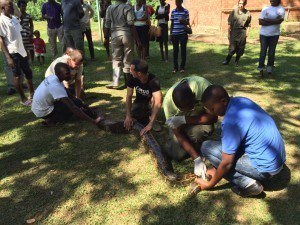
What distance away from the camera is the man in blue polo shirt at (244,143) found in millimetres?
2832

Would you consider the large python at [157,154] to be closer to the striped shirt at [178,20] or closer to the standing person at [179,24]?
the standing person at [179,24]

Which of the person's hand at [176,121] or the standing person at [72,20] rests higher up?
the standing person at [72,20]

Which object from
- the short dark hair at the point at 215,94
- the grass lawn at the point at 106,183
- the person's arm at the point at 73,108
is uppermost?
the short dark hair at the point at 215,94

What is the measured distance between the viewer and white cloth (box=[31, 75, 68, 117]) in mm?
4449

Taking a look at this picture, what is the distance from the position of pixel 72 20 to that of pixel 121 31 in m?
1.72

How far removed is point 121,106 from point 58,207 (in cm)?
284

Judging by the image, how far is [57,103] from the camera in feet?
15.9

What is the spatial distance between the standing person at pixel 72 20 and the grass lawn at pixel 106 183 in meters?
2.40

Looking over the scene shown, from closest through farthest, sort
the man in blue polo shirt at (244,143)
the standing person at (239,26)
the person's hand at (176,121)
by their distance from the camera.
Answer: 1. the man in blue polo shirt at (244,143)
2. the person's hand at (176,121)
3. the standing person at (239,26)

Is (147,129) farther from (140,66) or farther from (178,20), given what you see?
(178,20)

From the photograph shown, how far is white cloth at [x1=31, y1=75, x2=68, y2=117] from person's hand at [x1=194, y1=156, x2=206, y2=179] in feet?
7.09

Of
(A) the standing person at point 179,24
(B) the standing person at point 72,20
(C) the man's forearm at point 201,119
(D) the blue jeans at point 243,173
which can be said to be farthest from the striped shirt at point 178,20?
(D) the blue jeans at point 243,173

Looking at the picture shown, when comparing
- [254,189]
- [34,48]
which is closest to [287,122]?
[254,189]

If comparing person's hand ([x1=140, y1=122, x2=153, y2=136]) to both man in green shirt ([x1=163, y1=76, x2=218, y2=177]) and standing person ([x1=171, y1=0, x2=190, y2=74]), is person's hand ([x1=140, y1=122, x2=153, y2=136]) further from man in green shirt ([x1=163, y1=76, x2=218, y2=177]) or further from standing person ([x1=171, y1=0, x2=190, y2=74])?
standing person ([x1=171, y1=0, x2=190, y2=74])
